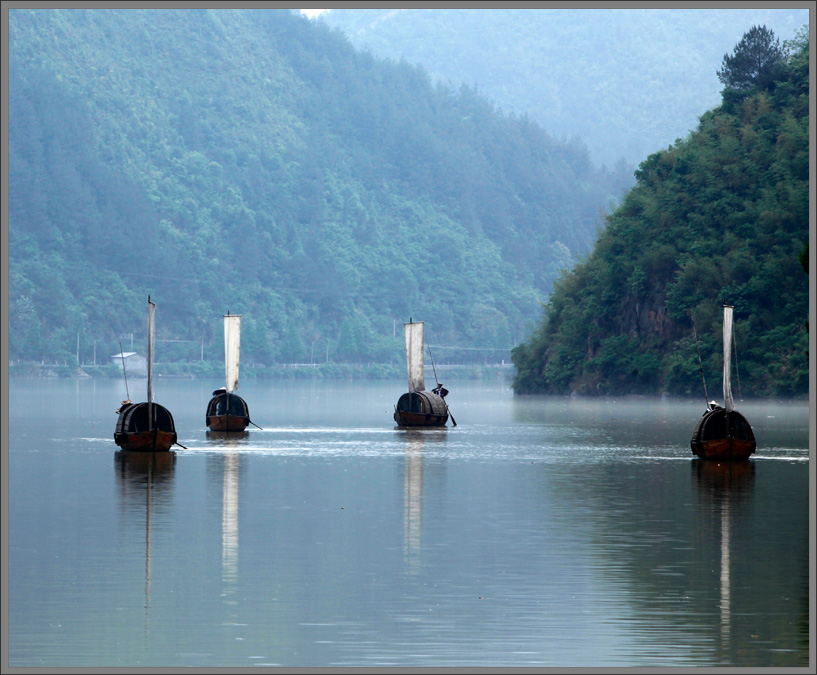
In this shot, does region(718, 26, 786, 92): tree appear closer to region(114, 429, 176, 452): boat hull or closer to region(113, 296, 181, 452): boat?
region(113, 296, 181, 452): boat

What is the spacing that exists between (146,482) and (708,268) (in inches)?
3691

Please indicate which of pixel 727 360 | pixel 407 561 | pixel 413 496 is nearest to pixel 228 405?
pixel 727 360

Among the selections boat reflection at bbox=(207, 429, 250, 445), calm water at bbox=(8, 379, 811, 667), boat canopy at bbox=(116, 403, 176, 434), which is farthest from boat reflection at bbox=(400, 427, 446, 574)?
boat canopy at bbox=(116, 403, 176, 434)

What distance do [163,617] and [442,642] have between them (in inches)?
182

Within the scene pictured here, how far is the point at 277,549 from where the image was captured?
102 feet

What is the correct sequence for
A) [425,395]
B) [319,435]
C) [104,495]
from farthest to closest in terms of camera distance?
[425,395] < [319,435] < [104,495]

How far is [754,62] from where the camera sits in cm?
15138

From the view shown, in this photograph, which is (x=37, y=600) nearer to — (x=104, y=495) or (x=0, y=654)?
(x=0, y=654)

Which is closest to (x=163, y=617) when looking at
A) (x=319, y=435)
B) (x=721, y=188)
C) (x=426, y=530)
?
(x=426, y=530)

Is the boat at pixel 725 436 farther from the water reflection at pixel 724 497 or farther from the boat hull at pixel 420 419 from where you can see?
the boat hull at pixel 420 419

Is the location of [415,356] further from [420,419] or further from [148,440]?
[148,440]

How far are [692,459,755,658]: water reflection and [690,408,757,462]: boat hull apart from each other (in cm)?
43

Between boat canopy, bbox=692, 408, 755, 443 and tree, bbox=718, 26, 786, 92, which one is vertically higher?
tree, bbox=718, 26, 786, 92

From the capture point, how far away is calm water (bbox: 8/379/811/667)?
70.8 feet
